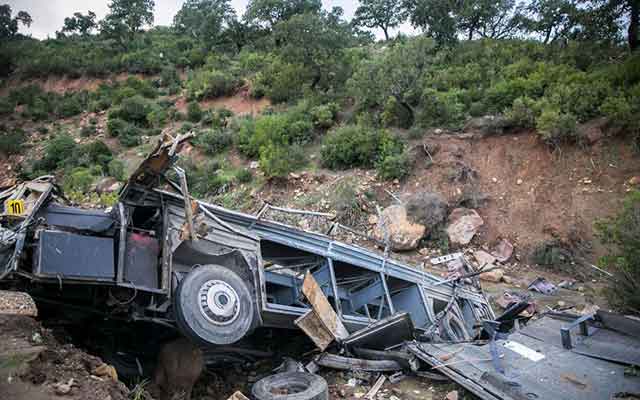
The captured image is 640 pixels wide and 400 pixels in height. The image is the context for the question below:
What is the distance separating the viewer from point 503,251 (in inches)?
460

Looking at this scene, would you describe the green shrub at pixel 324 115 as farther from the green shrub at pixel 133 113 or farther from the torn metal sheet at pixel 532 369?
the torn metal sheet at pixel 532 369

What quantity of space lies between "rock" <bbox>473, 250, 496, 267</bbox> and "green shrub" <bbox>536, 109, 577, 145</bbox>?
4.41 meters

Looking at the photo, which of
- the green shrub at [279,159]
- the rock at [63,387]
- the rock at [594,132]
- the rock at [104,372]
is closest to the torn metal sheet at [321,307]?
the rock at [104,372]

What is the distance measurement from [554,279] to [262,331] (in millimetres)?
8315

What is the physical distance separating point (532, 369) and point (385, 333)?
1.75 metres

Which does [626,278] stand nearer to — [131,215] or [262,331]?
[262,331]

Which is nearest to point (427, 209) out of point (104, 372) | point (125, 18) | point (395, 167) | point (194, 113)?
point (395, 167)

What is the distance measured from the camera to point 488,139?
14.2 m

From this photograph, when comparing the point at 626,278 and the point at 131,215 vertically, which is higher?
the point at 131,215

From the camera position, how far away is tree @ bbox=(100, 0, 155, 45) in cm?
3341

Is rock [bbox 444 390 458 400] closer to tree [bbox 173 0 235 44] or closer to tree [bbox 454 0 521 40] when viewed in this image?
tree [bbox 454 0 521 40]

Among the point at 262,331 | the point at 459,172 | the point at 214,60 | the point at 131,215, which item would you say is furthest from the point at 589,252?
the point at 214,60

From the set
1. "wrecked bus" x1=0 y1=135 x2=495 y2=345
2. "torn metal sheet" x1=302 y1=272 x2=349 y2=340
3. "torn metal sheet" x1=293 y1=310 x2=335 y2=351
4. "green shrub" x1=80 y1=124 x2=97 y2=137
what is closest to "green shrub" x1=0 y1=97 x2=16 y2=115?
"green shrub" x1=80 y1=124 x2=97 y2=137

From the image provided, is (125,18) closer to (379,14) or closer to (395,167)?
(379,14)
